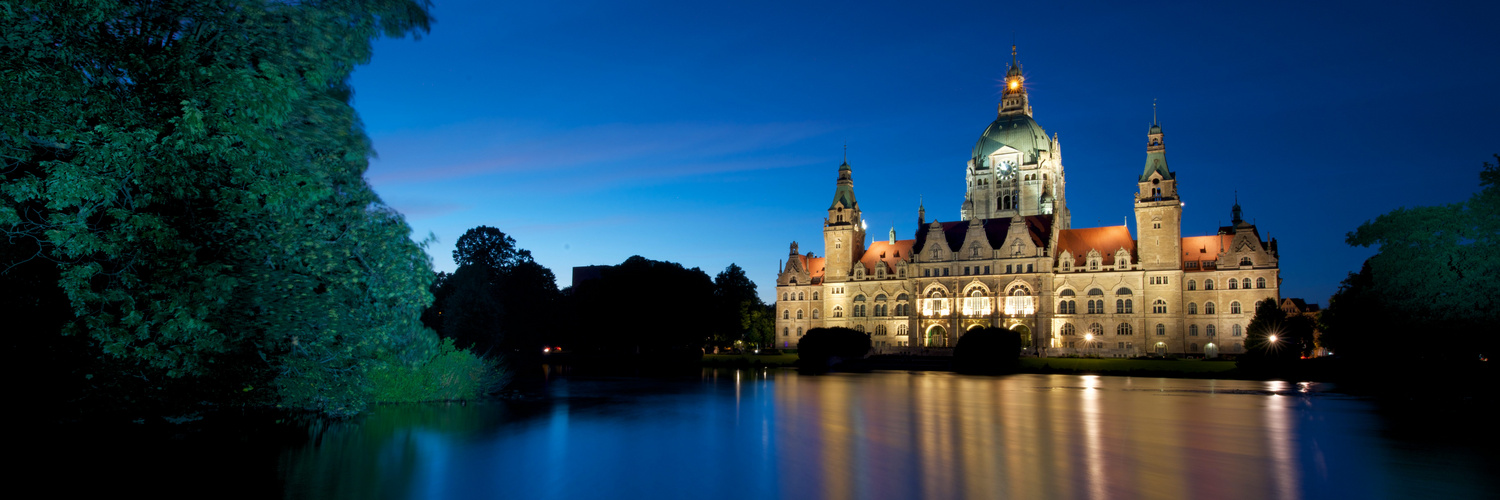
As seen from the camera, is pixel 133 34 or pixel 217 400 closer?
pixel 133 34

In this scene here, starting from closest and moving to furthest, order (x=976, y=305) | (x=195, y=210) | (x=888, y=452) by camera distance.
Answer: (x=195, y=210), (x=888, y=452), (x=976, y=305)

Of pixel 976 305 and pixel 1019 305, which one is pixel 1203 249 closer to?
pixel 1019 305

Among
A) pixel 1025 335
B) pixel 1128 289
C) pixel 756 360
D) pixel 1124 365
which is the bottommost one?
pixel 756 360

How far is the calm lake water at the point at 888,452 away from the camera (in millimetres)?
13156

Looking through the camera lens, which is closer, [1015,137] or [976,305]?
[976,305]

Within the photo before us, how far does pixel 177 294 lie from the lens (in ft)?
45.1

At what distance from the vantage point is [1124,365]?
5747 cm

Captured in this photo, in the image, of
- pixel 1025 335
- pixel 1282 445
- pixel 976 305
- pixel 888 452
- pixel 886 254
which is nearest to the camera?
pixel 888 452

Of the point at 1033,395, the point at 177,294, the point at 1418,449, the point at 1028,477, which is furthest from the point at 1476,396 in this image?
the point at 177,294

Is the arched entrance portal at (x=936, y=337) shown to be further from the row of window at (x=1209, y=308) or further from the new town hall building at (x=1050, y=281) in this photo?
the row of window at (x=1209, y=308)

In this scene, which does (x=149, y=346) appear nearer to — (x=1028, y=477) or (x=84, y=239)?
(x=84, y=239)

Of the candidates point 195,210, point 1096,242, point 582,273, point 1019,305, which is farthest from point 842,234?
point 195,210

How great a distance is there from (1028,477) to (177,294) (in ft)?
46.7

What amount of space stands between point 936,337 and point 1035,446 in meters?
73.4
